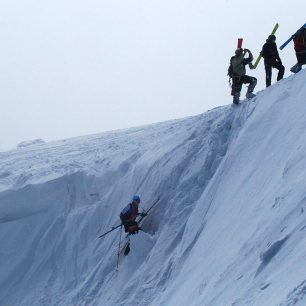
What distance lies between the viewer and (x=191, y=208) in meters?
11.6

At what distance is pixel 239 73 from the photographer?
12.1 m

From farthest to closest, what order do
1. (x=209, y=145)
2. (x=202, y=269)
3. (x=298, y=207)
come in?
(x=209, y=145) < (x=202, y=269) < (x=298, y=207)

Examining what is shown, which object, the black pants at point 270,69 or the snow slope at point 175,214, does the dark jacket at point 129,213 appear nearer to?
the snow slope at point 175,214

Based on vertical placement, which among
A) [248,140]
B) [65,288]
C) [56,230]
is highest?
[248,140]

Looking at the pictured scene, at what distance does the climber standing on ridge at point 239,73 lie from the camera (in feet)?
39.3

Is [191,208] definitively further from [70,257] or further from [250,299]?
[250,299]

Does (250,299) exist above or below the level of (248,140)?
below

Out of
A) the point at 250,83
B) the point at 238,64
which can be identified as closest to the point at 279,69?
the point at 250,83

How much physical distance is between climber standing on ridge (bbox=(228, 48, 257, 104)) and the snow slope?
1.37 feet

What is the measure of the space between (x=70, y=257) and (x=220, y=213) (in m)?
6.02

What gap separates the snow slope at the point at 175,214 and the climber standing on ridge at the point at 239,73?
42cm

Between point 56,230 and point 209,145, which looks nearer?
point 209,145

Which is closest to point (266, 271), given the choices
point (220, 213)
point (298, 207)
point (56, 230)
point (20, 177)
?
point (298, 207)

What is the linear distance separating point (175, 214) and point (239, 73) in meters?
3.73
